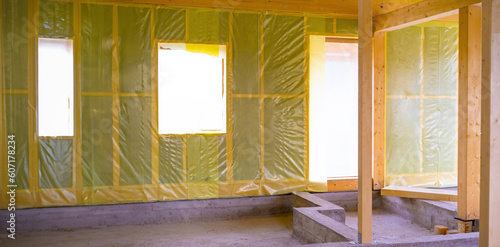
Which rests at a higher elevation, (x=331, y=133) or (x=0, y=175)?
(x=331, y=133)

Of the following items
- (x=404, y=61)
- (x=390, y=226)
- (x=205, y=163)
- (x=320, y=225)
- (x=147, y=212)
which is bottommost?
(x=390, y=226)

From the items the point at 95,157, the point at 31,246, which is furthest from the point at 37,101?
the point at 31,246

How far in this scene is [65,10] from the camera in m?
6.13

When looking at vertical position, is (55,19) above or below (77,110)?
above

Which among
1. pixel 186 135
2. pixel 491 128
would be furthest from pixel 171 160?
pixel 491 128

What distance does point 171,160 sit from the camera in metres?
6.57

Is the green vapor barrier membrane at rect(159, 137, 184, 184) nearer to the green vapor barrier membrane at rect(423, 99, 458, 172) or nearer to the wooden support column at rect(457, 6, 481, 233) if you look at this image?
the wooden support column at rect(457, 6, 481, 233)

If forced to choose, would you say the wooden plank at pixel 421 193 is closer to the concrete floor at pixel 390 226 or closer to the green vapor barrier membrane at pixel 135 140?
the concrete floor at pixel 390 226

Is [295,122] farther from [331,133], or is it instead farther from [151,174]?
[151,174]

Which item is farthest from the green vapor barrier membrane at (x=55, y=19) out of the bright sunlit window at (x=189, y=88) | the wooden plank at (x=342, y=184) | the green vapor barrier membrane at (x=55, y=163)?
the wooden plank at (x=342, y=184)

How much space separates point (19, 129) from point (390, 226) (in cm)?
544

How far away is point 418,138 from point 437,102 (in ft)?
2.32

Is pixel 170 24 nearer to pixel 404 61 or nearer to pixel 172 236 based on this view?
pixel 172 236

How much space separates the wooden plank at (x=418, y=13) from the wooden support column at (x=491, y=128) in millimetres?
2167
